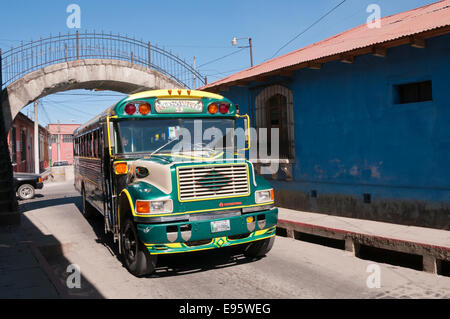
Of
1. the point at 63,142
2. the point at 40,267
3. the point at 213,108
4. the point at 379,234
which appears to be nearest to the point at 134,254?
the point at 40,267

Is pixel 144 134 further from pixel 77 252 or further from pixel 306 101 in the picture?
pixel 306 101

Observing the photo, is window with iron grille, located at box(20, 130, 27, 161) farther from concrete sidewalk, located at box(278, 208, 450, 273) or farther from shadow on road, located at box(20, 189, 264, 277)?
concrete sidewalk, located at box(278, 208, 450, 273)

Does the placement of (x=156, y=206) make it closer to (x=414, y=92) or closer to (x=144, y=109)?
(x=144, y=109)

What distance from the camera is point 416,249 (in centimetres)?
635

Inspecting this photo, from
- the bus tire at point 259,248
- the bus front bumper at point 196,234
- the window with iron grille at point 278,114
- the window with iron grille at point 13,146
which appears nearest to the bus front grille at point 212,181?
the bus front bumper at point 196,234

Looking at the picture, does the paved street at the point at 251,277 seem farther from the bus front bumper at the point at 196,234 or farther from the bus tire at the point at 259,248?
the bus front bumper at the point at 196,234

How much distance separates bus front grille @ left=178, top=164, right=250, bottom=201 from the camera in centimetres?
548

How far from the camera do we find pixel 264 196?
6.07 m

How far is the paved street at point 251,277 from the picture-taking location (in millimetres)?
5129

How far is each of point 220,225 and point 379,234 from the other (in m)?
3.59

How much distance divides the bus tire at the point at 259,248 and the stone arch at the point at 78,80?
11.7m

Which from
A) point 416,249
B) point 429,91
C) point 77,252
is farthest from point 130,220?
point 429,91

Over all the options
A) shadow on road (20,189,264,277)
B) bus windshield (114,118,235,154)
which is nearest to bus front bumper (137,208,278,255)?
shadow on road (20,189,264,277)

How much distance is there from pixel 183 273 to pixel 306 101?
683cm
